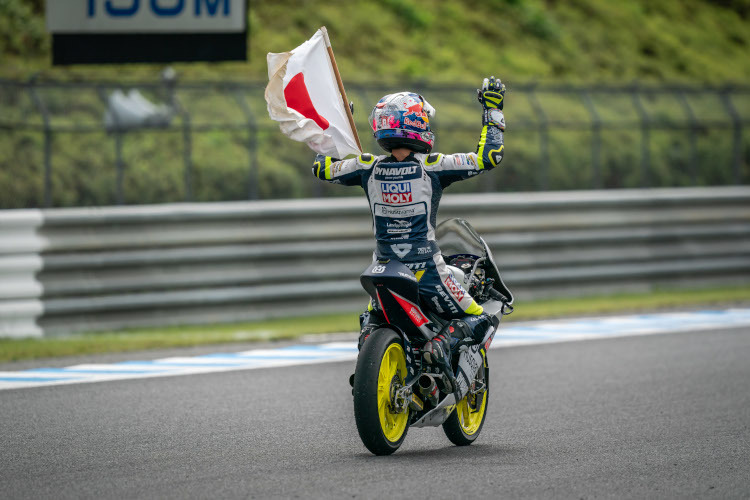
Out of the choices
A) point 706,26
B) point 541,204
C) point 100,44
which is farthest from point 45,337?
point 706,26

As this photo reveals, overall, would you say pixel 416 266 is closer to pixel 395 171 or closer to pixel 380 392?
pixel 395 171

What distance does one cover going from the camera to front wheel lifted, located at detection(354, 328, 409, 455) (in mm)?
6629

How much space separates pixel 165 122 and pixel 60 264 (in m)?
6.91

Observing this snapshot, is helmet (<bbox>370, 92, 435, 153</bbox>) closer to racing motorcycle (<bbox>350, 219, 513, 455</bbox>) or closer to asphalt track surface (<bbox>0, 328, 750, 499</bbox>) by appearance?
racing motorcycle (<bbox>350, 219, 513, 455</bbox>)

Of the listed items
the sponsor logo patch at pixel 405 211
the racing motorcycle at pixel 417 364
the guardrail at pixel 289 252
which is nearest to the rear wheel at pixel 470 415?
the racing motorcycle at pixel 417 364

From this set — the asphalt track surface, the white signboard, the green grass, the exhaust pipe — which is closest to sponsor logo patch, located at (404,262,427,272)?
the exhaust pipe

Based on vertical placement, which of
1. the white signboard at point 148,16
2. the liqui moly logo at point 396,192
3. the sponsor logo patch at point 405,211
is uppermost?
the white signboard at point 148,16

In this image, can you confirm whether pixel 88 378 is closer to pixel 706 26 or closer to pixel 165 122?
pixel 165 122

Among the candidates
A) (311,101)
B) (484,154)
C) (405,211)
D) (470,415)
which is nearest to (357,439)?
(470,415)

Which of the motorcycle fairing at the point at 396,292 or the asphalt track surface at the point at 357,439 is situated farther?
the motorcycle fairing at the point at 396,292

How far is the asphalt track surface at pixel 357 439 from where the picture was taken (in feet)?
20.3

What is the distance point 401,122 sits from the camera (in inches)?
279

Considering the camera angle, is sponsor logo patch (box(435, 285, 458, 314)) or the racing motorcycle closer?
the racing motorcycle

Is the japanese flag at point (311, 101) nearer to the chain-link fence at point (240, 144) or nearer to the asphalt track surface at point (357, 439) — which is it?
the asphalt track surface at point (357, 439)
